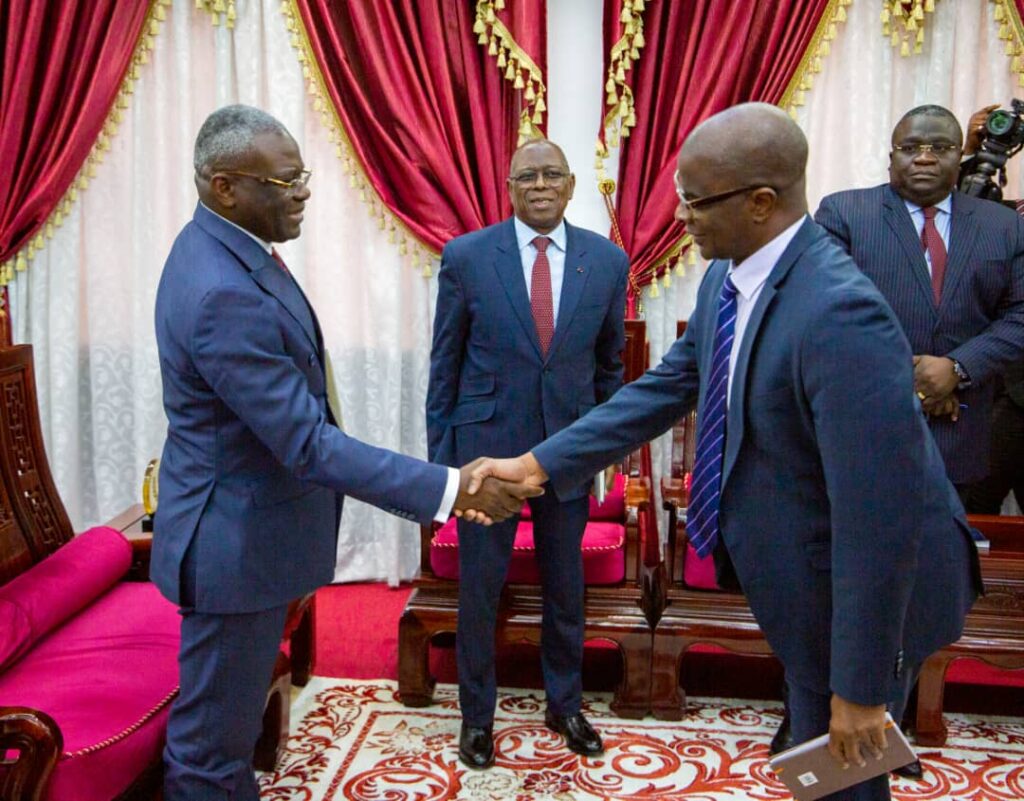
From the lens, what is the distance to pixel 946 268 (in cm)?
283

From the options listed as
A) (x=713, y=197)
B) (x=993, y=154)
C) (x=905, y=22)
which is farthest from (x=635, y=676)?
(x=905, y=22)

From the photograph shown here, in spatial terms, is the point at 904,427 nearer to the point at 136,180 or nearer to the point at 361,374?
the point at 361,374

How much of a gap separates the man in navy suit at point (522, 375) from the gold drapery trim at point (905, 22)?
162 cm

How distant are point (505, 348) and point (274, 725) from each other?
3.91ft

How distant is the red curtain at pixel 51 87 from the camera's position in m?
3.90

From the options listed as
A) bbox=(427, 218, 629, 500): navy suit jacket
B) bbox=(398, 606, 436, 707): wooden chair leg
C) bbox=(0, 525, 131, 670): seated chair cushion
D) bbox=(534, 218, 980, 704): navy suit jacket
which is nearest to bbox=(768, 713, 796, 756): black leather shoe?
bbox=(427, 218, 629, 500): navy suit jacket

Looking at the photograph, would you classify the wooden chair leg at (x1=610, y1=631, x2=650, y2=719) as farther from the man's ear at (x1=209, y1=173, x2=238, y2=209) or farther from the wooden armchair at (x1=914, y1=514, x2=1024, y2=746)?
the man's ear at (x1=209, y1=173, x2=238, y2=209)

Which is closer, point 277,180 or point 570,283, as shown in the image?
point 277,180

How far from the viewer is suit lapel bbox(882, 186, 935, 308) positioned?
2814 mm

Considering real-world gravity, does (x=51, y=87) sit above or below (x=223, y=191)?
above

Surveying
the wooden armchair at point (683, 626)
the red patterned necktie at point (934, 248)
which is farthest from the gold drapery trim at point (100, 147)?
the red patterned necktie at point (934, 248)

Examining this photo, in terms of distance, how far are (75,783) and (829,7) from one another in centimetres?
338

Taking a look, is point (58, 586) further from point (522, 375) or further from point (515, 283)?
point (515, 283)

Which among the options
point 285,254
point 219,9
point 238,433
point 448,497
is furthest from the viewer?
point 285,254
